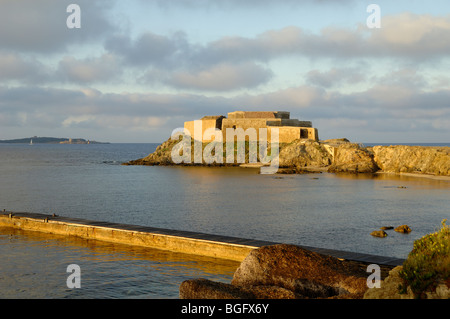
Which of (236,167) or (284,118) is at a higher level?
(284,118)

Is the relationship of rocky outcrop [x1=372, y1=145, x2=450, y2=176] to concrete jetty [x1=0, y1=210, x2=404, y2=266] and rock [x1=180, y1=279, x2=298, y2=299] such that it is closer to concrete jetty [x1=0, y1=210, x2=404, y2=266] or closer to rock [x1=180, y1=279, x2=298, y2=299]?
concrete jetty [x1=0, y1=210, x2=404, y2=266]

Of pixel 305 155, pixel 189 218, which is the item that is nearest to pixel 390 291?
pixel 189 218

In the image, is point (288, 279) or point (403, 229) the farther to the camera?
point (403, 229)

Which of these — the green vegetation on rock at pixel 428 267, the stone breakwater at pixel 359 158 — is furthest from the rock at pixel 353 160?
the green vegetation on rock at pixel 428 267

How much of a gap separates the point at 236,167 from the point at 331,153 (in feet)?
63.1

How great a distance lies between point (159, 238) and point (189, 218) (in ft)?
44.2

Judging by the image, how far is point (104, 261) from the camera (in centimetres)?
1738

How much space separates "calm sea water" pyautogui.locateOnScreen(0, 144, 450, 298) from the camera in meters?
15.3

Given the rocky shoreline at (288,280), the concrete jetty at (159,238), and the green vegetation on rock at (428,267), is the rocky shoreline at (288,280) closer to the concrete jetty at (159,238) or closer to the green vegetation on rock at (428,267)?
the green vegetation on rock at (428,267)

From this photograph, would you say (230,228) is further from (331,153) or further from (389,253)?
(331,153)

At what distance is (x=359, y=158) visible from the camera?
82688 millimetres

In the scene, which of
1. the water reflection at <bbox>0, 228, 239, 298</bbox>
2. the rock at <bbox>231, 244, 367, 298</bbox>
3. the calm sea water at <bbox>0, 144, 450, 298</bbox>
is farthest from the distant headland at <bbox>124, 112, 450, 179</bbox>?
the rock at <bbox>231, 244, 367, 298</bbox>

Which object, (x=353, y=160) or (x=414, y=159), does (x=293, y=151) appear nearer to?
(x=353, y=160)
